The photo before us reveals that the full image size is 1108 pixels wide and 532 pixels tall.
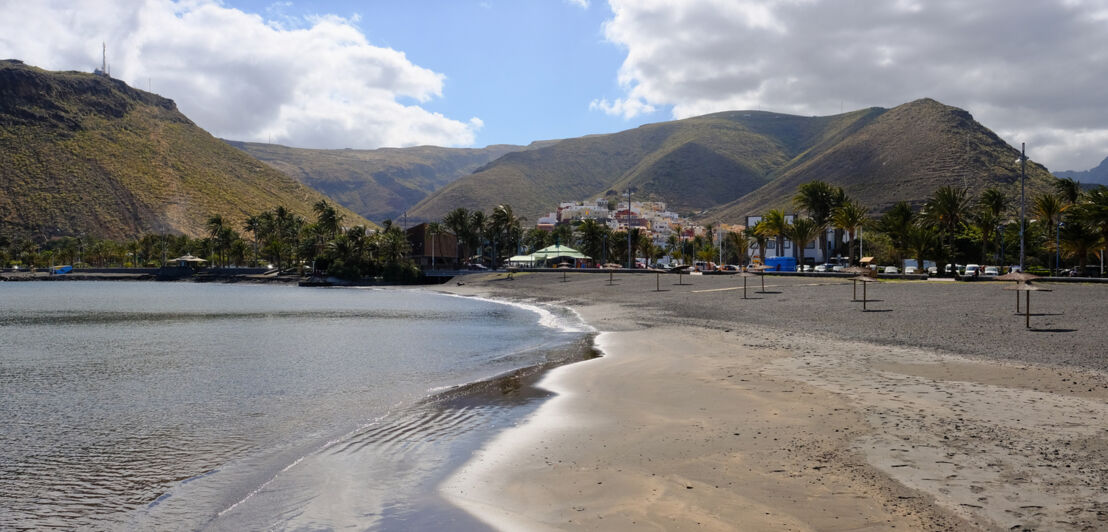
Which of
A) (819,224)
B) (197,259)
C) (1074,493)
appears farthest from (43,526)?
(197,259)

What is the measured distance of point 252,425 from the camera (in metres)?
13.4

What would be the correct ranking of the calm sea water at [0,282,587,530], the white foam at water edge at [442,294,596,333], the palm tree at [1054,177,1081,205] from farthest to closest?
the palm tree at [1054,177,1081,205], the white foam at water edge at [442,294,596,333], the calm sea water at [0,282,587,530]

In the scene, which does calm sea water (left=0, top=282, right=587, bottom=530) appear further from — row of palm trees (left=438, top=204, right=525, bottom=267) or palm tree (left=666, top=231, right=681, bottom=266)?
palm tree (left=666, top=231, right=681, bottom=266)

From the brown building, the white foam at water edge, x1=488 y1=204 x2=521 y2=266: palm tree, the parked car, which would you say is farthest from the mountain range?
the white foam at water edge

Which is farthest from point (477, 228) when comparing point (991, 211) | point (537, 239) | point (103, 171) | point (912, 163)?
point (103, 171)

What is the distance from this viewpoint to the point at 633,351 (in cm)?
2162

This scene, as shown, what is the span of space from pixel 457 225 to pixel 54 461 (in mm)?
108405

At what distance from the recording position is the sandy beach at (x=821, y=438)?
678 centimetres

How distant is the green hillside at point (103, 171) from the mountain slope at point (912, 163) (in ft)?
453

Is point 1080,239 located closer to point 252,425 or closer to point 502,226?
point 252,425

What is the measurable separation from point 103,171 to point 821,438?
185 meters

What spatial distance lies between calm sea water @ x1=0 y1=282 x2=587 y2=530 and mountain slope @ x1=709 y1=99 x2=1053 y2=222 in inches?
5000

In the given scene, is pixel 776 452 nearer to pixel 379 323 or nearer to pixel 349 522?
pixel 349 522

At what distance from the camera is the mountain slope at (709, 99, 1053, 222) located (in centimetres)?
12850
